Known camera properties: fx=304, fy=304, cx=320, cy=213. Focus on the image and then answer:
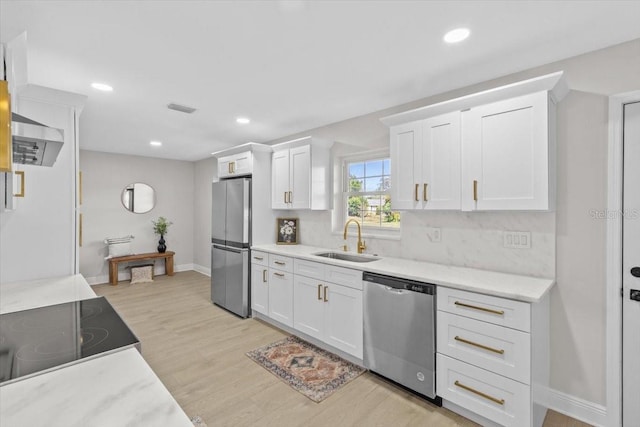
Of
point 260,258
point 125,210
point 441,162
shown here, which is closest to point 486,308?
point 441,162

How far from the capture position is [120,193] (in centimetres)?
592

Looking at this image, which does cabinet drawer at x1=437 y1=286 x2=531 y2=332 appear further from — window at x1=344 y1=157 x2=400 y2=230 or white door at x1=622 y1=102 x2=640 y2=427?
window at x1=344 y1=157 x2=400 y2=230

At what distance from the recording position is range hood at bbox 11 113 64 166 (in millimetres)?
1330

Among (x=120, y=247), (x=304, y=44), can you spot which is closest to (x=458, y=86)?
(x=304, y=44)

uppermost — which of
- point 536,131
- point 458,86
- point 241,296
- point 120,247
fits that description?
point 458,86

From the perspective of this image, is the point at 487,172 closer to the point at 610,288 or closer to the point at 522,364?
the point at 610,288

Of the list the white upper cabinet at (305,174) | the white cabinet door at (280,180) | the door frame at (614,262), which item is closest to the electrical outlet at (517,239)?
the door frame at (614,262)

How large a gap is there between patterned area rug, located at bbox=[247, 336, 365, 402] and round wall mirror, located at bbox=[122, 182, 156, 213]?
458cm

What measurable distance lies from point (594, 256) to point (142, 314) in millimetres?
4774

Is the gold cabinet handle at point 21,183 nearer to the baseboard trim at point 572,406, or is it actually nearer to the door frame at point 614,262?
the baseboard trim at point 572,406

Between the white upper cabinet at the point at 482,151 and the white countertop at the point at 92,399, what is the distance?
2.24 m

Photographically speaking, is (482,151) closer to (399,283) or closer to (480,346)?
(399,283)

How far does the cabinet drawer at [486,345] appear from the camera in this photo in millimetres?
1781

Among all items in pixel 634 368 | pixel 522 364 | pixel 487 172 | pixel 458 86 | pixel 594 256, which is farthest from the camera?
pixel 458 86
